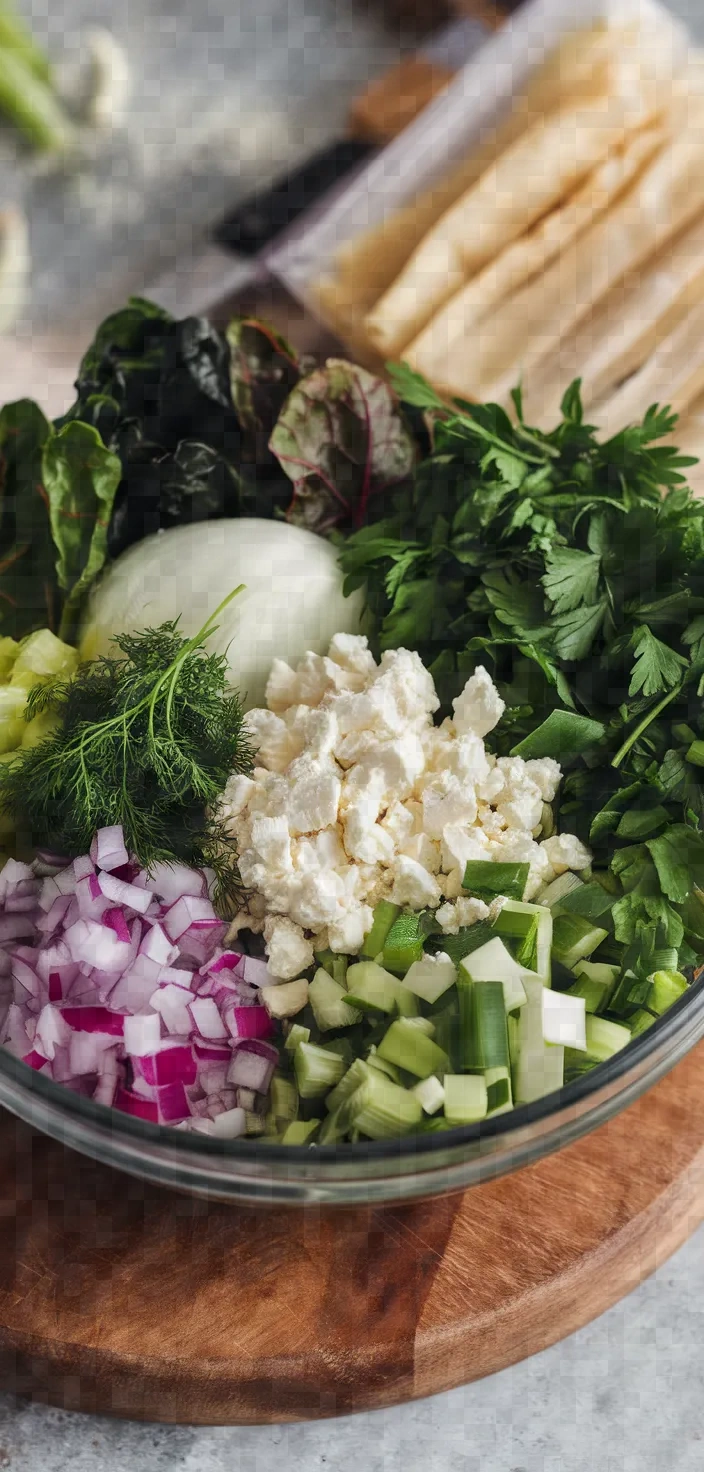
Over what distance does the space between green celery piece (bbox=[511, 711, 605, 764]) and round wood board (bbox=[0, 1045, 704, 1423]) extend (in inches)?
18.3

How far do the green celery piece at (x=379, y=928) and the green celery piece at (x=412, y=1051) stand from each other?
10cm

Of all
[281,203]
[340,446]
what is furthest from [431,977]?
[281,203]

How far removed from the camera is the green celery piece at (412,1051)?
118 cm

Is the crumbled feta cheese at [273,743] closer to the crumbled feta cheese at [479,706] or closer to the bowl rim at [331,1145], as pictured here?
the crumbled feta cheese at [479,706]

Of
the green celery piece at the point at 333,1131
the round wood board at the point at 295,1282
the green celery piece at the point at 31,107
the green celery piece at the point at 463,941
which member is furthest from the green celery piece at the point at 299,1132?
the green celery piece at the point at 31,107

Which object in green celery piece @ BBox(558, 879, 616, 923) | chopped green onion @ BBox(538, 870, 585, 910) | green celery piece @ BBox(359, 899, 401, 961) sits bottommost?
green celery piece @ BBox(558, 879, 616, 923)

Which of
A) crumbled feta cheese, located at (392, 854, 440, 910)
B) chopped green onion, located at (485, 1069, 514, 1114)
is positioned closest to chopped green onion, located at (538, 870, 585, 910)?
crumbled feta cheese, located at (392, 854, 440, 910)

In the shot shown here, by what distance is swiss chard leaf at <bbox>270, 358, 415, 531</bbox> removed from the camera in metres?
1.75

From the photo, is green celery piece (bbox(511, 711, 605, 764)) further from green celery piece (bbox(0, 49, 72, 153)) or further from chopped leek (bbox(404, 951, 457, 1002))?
green celery piece (bbox(0, 49, 72, 153))

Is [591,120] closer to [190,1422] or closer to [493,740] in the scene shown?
[493,740]

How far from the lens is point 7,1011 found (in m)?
1.34

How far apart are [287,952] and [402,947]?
0.13 metres

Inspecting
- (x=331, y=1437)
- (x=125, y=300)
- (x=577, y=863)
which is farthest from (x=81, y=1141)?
(x=125, y=300)

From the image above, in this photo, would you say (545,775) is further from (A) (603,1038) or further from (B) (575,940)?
(A) (603,1038)
